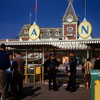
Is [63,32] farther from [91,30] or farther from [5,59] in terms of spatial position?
[5,59]

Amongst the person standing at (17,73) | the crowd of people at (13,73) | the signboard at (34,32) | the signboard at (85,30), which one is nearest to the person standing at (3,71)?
the crowd of people at (13,73)

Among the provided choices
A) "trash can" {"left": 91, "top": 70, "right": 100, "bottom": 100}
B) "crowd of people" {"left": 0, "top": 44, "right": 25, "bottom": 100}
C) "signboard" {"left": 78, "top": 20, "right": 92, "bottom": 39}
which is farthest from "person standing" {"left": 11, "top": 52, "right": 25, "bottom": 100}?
"signboard" {"left": 78, "top": 20, "right": 92, "bottom": 39}

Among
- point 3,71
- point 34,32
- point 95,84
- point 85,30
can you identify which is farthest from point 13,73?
point 85,30

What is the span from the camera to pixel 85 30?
38.4 feet

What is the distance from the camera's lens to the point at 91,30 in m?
11.6

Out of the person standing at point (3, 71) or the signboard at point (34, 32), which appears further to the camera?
the signboard at point (34, 32)

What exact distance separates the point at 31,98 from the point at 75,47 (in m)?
6.06

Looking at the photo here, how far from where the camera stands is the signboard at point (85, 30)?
11.5m

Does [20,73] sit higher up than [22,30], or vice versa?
[22,30]

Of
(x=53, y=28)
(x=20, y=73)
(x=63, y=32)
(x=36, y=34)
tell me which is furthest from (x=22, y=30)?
(x=20, y=73)

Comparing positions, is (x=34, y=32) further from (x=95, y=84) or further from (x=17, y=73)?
(x=95, y=84)

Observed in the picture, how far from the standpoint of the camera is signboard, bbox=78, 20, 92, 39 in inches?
451

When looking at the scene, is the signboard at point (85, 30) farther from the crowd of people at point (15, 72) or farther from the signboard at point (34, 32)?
the signboard at point (34, 32)

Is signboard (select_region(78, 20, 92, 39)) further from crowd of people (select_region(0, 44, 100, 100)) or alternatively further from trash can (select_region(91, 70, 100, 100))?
trash can (select_region(91, 70, 100, 100))
